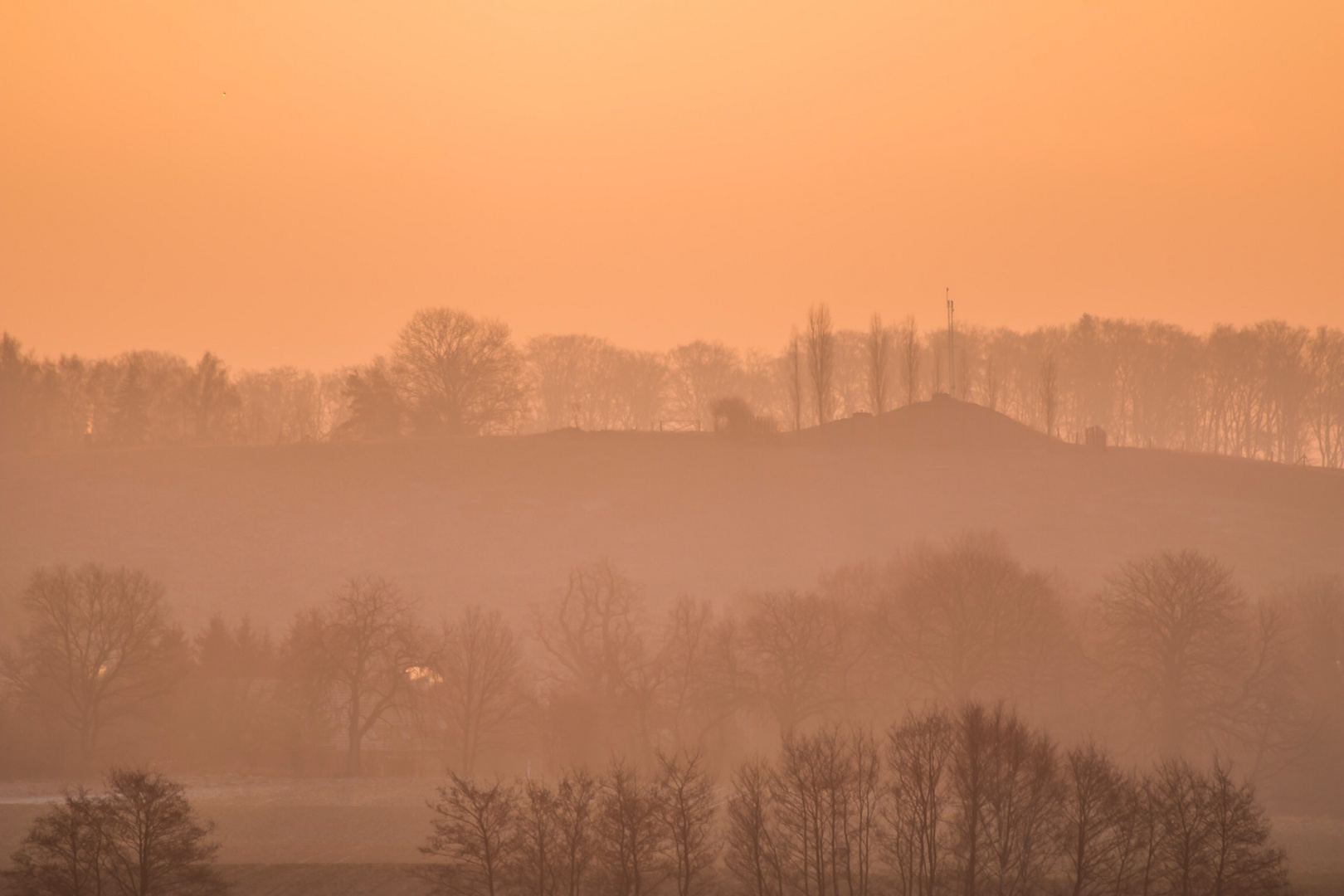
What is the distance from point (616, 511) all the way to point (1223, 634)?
4497 centimetres

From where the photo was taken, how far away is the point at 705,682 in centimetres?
6184

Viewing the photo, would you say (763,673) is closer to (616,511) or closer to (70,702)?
(70,702)

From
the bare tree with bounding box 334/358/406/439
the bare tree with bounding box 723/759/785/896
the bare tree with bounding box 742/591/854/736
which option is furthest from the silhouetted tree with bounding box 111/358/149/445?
the bare tree with bounding box 723/759/785/896

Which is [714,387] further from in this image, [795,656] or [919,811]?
[919,811]

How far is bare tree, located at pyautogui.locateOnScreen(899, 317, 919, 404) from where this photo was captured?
404 feet

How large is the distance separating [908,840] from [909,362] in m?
85.3

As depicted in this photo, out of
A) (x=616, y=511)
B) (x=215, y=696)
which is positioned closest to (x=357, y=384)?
(x=616, y=511)

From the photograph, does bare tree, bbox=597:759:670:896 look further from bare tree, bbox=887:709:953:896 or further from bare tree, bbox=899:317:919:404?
bare tree, bbox=899:317:919:404

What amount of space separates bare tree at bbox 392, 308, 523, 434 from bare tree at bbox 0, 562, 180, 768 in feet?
188

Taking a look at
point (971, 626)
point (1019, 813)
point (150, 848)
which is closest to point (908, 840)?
point (1019, 813)

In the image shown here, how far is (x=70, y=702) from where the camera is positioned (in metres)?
62.9

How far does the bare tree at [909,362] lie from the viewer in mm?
123125

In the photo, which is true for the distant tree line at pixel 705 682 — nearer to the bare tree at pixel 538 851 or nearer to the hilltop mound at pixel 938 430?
the bare tree at pixel 538 851

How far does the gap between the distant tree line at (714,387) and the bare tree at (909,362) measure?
1.77 ft
